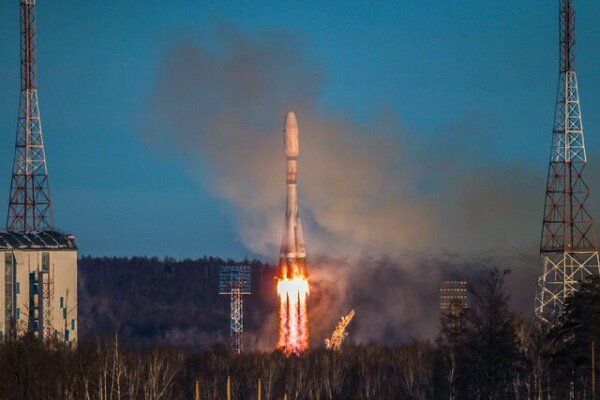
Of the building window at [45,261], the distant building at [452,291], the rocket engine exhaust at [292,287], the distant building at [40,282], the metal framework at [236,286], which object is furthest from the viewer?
the metal framework at [236,286]

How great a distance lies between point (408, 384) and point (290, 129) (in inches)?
994

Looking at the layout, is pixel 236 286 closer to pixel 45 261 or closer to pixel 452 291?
pixel 452 291

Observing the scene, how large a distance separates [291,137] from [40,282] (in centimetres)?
2524

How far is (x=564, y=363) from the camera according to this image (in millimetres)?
97375

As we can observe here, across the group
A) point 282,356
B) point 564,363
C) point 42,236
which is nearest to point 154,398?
point 564,363

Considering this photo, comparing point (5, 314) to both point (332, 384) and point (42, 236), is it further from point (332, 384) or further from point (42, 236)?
point (332, 384)

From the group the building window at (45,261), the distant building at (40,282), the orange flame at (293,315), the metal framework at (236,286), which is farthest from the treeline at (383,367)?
the metal framework at (236,286)

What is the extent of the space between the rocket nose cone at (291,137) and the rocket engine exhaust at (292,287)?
239cm

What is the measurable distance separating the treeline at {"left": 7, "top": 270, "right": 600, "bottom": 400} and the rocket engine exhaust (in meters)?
2.18

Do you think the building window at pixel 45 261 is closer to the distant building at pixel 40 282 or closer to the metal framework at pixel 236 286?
the distant building at pixel 40 282

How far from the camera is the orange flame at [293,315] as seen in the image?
482 feet

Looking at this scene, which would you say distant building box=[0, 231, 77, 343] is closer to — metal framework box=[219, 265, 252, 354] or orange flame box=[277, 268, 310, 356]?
orange flame box=[277, 268, 310, 356]

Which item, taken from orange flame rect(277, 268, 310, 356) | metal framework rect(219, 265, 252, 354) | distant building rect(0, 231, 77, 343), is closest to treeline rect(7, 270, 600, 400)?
orange flame rect(277, 268, 310, 356)

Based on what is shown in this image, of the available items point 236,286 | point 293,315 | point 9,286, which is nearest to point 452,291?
point 293,315
